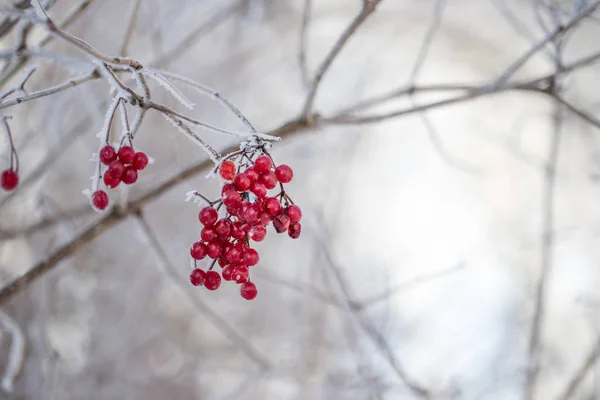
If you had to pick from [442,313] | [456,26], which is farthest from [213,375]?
[456,26]

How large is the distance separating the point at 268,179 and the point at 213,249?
0.10 m

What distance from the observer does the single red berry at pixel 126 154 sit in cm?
54

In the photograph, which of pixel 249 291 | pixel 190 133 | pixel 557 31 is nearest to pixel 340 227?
pixel 557 31

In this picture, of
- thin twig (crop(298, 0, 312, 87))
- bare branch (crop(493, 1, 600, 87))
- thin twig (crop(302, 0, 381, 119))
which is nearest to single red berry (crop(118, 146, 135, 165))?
thin twig (crop(302, 0, 381, 119))

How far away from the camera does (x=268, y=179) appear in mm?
538

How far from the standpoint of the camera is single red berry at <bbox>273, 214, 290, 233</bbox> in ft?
1.73

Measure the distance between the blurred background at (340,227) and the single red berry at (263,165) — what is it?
2.03 ft

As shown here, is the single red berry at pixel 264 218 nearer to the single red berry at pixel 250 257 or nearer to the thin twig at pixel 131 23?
the single red berry at pixel 250 257

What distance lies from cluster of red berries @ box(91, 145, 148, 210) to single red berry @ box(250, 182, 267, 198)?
0.40ft

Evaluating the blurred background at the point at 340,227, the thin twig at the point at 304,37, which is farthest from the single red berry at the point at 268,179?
the blurred background at the point at 340,227

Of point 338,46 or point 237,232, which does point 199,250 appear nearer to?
point 237,232

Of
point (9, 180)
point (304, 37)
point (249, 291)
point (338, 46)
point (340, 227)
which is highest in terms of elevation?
point (340, 227)

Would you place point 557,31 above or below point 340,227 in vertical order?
below

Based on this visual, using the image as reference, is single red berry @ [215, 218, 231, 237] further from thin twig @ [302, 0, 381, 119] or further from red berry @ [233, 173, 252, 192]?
thin twig @ [302, 0, 381, 119]
